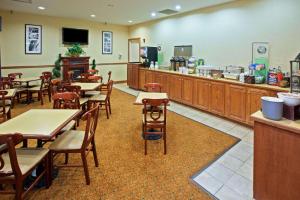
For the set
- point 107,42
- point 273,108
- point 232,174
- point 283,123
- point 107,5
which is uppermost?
point 107,5

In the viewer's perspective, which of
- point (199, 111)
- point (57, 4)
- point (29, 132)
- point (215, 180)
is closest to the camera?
point (29, 132)

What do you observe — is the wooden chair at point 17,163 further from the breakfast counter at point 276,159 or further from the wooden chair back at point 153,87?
the wooden chair back at point 153,87

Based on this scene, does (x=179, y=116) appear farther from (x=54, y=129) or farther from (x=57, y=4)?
(x=57, y=4)

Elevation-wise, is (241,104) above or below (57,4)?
below

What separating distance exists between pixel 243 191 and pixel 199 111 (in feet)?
10.8

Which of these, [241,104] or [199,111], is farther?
[199,111]

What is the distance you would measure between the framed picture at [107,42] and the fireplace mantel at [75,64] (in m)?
1.10

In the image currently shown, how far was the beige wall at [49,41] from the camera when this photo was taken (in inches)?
284

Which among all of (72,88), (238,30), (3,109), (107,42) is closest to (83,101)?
(72,88)

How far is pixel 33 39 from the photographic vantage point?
25.2ft

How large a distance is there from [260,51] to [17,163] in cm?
485

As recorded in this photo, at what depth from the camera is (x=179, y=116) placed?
5.14 m

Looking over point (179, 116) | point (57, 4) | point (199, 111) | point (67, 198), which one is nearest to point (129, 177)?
point (67, 198)

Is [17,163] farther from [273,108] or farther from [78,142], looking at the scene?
[273,108]
